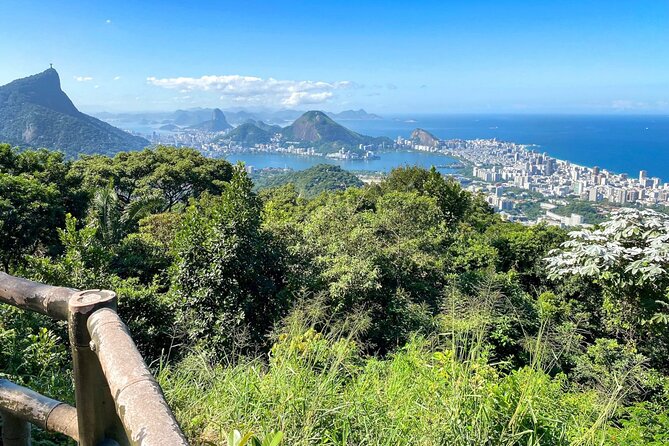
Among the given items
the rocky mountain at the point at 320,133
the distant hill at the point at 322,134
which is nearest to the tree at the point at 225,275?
the distant hill at the point at 322,134

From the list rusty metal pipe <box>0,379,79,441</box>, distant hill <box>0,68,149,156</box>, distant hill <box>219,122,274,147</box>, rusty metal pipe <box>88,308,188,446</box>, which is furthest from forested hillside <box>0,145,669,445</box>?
distant hill <box>219,122,274,147</box>

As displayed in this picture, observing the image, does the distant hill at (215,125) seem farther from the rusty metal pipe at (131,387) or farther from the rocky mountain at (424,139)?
the rusty metal pipe at (131,387)


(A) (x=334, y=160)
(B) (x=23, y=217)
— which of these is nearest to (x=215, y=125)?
(A) (x=334, y=160)

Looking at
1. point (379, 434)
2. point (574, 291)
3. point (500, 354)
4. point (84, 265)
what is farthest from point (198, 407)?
point (574, 291)

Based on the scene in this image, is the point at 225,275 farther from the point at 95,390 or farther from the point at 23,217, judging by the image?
the point at 23,217

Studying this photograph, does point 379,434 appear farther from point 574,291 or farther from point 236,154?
point 236,154

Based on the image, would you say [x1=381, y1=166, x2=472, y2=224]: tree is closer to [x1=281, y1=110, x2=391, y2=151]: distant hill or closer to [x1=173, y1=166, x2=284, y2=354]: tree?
[x1=173, y1=166, x2=284, y2=354]: tree
